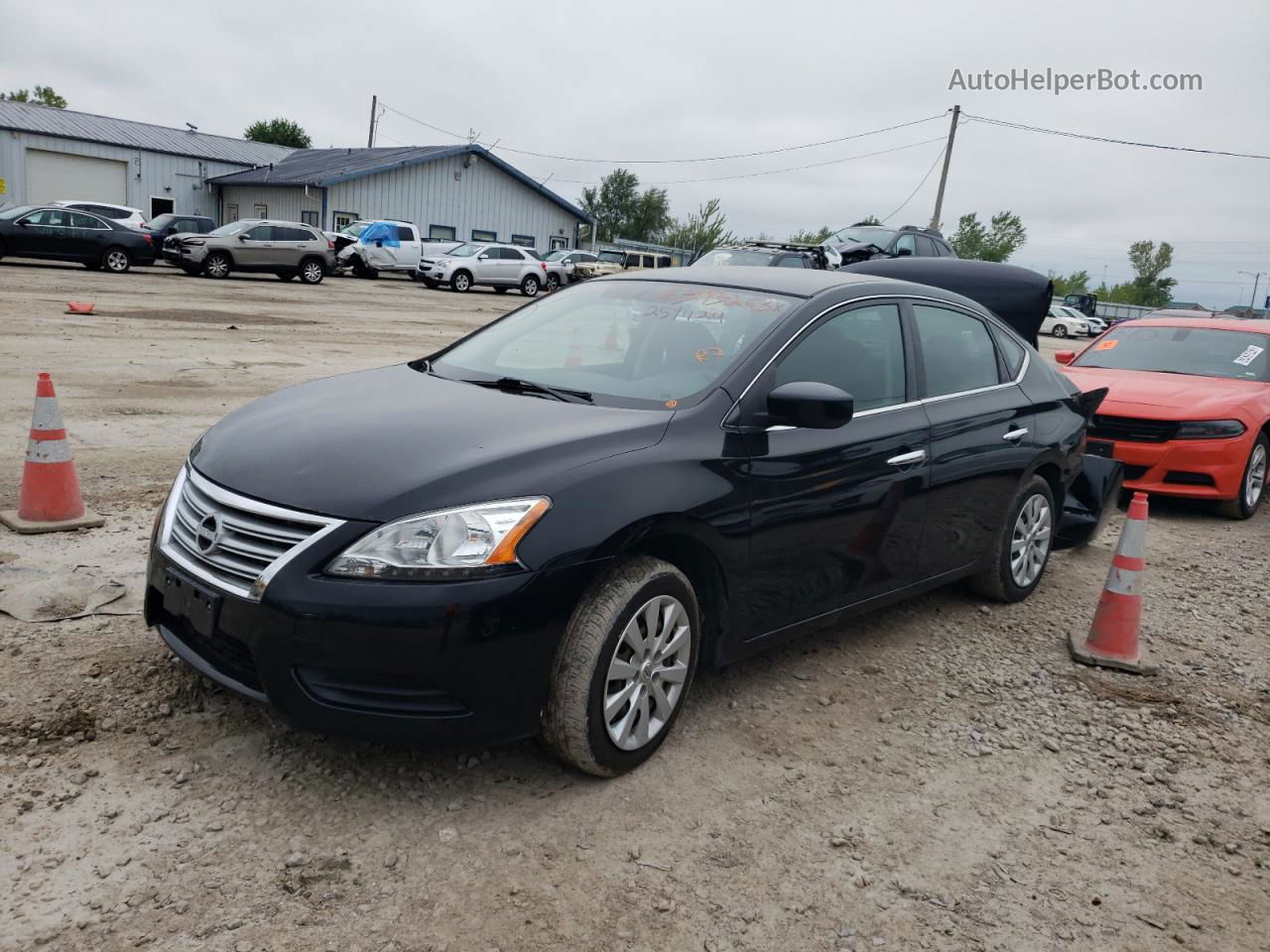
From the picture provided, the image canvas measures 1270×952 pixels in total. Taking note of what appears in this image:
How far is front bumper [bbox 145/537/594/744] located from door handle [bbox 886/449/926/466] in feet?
5.69

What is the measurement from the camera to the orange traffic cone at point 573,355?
4242 mm

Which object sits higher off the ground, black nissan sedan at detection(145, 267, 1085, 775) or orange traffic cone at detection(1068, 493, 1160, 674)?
black nissan sedan at detection(145, 267, 1085, 775)

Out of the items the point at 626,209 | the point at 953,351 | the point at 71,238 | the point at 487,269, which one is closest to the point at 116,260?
the point at 71,238

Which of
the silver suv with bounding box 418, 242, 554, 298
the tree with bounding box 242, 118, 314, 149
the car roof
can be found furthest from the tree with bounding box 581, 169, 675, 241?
the car roof

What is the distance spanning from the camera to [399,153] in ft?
141

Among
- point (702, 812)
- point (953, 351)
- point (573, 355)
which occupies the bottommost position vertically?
point (702, 812)

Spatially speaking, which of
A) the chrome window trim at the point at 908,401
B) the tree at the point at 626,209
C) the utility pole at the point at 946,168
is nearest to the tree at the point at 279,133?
the tree at the point at 626,209

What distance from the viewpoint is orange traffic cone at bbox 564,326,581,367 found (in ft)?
13.9

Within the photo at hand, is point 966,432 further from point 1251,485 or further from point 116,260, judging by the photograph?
point 116,260

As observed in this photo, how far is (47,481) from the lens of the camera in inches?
209

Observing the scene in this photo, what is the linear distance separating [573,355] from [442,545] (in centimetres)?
155

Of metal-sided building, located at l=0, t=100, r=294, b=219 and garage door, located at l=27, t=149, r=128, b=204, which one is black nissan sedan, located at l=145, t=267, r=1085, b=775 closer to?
metal-sided building, located at l=0, t=100, r=294, b=219

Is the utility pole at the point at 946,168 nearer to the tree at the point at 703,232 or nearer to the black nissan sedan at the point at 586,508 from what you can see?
the tree at the point at 703,232

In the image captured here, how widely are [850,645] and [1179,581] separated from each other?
2.73m
